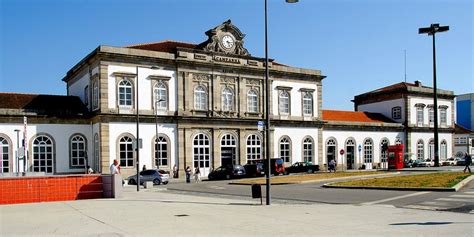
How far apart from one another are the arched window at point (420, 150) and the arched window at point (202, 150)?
3416cm

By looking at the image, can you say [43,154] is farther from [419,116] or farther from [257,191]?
[419,116]

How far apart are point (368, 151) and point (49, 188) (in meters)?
50.0

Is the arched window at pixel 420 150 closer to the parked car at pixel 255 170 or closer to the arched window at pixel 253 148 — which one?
the arched window at pixel 253 148

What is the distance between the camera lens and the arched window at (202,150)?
48625mm

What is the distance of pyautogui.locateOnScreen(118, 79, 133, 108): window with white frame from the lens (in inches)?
1757

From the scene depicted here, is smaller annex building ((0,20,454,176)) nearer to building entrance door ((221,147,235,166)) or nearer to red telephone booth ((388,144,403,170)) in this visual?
building entrance door ((221,147,235,166))

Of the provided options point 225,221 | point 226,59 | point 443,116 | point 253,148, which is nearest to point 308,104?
point 253,148

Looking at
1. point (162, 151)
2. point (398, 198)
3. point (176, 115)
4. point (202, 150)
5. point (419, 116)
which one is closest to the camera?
point (398, 198)

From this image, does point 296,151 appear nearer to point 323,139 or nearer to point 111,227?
point 323,139

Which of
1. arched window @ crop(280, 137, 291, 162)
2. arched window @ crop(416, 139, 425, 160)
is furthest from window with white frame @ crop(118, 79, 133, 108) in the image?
arched window @ crop(416, 139, 425, 160)

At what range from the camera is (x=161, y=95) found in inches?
1848

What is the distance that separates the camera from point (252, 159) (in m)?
52.6

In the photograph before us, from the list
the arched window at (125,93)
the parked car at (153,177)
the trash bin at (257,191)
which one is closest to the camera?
the trash bin at (257,191)

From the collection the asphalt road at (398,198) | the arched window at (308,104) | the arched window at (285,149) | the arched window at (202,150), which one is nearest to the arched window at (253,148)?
the arched window at (285,149)
